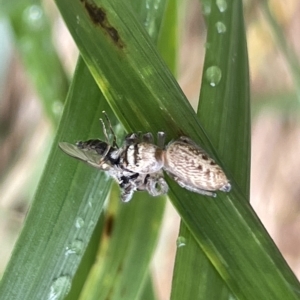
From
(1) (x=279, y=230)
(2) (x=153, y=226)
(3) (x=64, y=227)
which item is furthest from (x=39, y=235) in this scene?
(1) (x=279, y=230)

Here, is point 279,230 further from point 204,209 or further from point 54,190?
point 54,190

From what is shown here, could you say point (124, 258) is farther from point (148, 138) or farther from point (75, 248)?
point (148, 138)

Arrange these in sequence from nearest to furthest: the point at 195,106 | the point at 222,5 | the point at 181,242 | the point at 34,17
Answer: the point at 181,242, the point at 222,5, the point at 34,17, the point at 195,106

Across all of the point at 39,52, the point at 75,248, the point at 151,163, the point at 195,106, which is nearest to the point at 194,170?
the point at 151,163

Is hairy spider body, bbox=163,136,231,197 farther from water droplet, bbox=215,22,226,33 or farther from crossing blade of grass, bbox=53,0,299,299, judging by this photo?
water droplet, bbox=215,22,226,33

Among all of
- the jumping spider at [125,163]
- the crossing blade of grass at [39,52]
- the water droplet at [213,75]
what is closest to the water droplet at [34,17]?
the crossing blade of grass at [39,52]

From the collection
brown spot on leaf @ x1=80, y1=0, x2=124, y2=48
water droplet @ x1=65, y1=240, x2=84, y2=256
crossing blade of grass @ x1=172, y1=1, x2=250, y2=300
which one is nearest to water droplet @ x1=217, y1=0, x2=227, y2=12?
crossing blade of grass @ x1=172, y1=1, x2=250, y2=300

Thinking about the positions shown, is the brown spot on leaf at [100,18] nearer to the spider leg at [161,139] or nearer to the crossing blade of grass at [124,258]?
the spider leg at [161,139]
